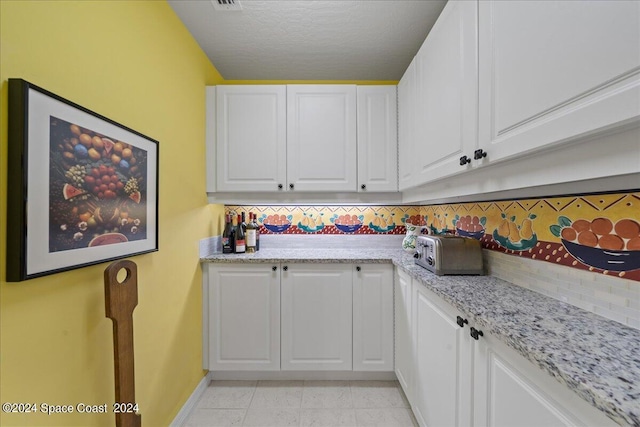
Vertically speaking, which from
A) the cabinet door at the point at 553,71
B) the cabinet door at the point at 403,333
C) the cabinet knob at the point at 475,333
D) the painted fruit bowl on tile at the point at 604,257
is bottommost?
the cabinet door at the point at 403,333

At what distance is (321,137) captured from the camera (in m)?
2.12

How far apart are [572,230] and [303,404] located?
184cm

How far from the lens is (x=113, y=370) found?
1.08 meters

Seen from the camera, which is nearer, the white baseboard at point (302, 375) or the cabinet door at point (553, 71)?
the cabinet door at point (553, 71)

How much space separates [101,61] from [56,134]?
434 mm

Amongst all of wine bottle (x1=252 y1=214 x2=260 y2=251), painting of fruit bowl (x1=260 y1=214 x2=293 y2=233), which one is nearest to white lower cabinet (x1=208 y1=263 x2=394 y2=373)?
wine bottle (x1=252 y1=214 x2=260 y2=251)

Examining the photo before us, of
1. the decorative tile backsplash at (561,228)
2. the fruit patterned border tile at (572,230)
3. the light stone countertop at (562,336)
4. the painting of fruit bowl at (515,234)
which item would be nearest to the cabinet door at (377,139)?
the decorative tile backsplash at (561,228)

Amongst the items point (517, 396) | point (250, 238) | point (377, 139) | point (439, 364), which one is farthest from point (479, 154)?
point (250, 238)

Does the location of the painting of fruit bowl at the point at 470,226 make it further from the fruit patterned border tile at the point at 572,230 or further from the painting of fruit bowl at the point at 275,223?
the painting of fruit bowl at the point at 275,223

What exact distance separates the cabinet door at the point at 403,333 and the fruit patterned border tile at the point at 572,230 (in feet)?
1.84

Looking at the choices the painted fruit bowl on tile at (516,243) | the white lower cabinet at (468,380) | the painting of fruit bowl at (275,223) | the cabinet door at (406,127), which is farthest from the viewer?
the painting of fruit bowl at (275,223)

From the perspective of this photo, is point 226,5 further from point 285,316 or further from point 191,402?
point 191,402

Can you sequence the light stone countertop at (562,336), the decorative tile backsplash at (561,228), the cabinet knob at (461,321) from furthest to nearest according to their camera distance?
the cabinet knob at (461,321) → the decorative tile backsplash at (561,228) → the light stone countertop at (562,336)

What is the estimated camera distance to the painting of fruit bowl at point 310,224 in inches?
97.7
